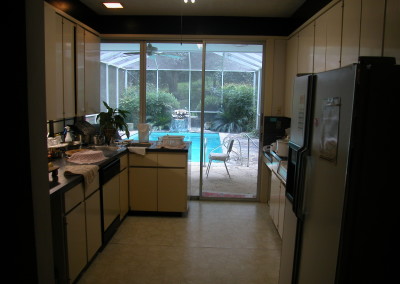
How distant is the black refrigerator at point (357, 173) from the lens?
1.32 m

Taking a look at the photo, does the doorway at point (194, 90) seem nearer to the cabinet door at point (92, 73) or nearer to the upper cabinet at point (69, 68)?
the cabinet door at point (92, 73)

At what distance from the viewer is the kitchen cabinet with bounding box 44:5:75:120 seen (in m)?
2.87

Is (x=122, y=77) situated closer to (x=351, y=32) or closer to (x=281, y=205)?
(x=281, y=205)

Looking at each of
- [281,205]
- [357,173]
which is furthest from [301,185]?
[281,205]

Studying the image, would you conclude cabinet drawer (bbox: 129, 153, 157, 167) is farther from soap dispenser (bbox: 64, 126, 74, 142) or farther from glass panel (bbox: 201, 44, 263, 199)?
glass panel (bbox: 201, 44, 263, 199)

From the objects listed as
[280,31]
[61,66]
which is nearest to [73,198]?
[61,66]

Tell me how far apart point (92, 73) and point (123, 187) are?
1506 millimetres

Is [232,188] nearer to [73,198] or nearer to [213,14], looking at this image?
[213,14]

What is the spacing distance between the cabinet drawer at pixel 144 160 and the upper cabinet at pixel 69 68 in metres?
A: 0.81

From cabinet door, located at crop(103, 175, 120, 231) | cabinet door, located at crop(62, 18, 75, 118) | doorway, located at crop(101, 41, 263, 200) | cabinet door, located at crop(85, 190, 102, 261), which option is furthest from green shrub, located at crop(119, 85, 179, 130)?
cabinet door, located at crop(85, 190, 102, 261)

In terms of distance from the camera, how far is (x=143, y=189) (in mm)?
A: 4105

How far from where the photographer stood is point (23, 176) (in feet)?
2.89

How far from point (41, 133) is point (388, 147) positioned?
133cm

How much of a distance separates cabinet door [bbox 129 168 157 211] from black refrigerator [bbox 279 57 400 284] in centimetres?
268
